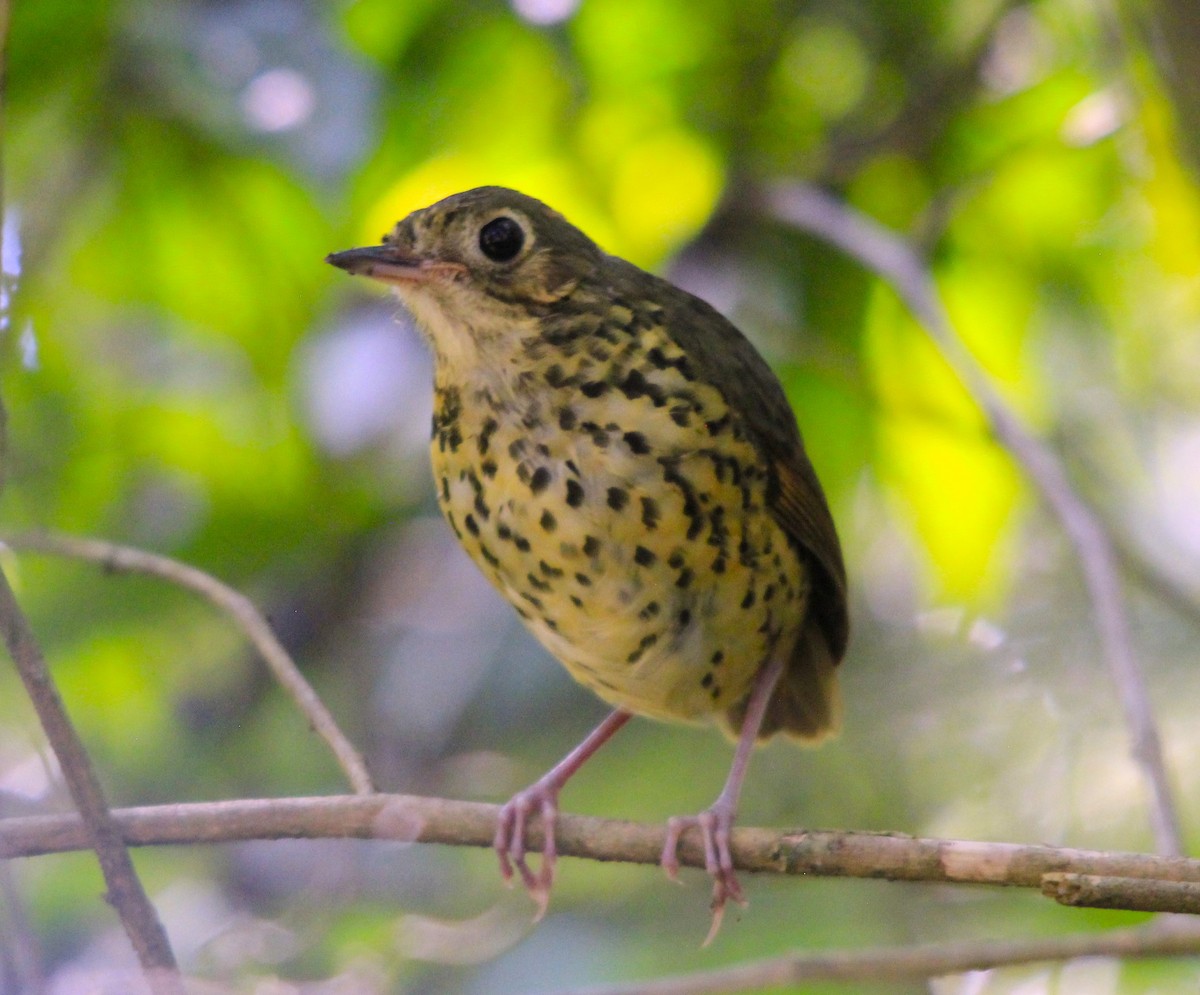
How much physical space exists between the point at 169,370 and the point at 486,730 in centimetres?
139

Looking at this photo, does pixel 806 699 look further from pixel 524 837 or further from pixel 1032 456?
pixel 524 837

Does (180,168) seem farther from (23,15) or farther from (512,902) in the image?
(512,902)

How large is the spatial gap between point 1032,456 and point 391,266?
1612 millimetres

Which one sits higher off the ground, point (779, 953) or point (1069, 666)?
point (1069, 666)

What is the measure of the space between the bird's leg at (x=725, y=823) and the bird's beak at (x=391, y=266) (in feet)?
3.38

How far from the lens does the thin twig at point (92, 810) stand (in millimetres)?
1852

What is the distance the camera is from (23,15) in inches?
120

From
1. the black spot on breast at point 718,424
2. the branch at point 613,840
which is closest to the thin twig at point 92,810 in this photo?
the branch at point 613,840

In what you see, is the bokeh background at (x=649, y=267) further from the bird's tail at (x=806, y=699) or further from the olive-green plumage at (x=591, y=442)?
the olive-green plumage at (x=591, y=442)

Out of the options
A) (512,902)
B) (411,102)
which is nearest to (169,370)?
(411,102)

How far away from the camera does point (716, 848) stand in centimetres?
260

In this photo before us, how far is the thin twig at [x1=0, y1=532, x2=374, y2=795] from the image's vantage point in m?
2.36

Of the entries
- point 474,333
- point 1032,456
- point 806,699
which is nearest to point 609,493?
point 474,333

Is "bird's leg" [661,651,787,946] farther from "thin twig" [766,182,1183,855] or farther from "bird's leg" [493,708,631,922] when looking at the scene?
"thin twig" [766,182,1183,855]
